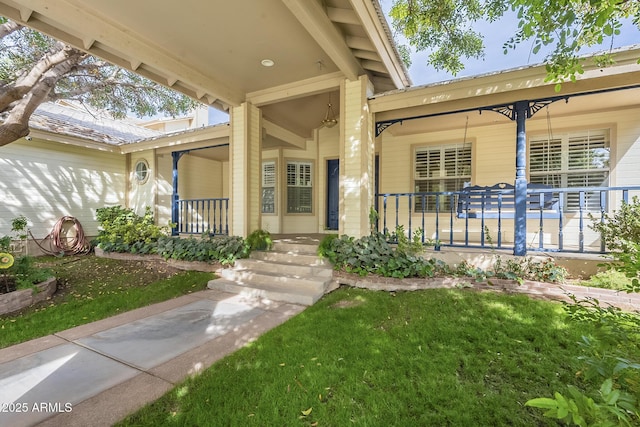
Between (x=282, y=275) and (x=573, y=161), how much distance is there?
6131 mm

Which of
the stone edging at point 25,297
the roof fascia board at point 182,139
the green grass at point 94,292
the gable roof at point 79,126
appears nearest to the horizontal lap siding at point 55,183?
the gable roof at point 79,126

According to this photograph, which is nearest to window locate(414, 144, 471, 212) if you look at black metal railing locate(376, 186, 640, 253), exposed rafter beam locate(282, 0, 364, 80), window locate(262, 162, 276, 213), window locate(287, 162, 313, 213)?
black metal railing locate(376, 186, 640, 253)

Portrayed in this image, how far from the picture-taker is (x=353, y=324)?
10.3 feet

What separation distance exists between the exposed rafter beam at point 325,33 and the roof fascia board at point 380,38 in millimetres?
467

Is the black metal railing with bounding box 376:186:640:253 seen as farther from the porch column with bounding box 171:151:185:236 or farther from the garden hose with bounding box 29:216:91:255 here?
the garden hose with bounding box 29:216:91:255

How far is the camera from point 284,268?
488 cm

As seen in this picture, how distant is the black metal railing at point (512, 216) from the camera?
477 cm

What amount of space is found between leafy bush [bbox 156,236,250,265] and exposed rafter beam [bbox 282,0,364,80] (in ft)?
12.0

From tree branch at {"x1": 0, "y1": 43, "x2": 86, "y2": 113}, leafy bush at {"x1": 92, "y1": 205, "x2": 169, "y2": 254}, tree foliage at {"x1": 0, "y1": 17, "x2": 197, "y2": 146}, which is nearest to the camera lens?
tree branch at {"x1": 0, "y1": 43, "x2": 86, "y2": 113}

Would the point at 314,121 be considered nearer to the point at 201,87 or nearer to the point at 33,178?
the point at 201,87

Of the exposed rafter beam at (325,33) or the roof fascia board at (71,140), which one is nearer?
the exposed rafter beam at (325,33)

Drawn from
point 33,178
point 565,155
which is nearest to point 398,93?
point 565,155

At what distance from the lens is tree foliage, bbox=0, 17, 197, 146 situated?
16.5ft

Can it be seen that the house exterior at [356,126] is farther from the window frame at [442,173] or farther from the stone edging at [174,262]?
the stone edging at [174,262]
